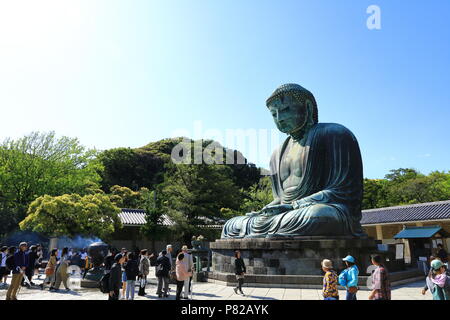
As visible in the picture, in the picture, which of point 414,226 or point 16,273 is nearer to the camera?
point 16,273

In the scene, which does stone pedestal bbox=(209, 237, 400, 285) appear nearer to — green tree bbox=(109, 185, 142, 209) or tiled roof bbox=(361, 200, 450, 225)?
tiled roof bbox=(361, 200, 450, 225)

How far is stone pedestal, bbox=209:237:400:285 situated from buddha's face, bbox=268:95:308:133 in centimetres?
423

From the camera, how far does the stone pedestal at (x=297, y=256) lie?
8.24 metres

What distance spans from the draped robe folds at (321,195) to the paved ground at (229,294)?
1608 mm

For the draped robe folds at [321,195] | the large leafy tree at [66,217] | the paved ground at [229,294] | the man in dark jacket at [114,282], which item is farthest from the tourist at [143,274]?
the large leafy tree at [66,217]

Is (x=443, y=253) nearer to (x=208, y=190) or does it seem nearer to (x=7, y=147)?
(x=208, y=190)

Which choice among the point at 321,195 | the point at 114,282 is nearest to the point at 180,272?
the point at 114,282

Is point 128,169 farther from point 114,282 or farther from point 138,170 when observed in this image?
point 114,282

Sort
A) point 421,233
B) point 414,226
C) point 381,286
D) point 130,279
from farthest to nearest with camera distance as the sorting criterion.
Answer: point 414,226 → point 421,233 → point 130,279 → point 381,286

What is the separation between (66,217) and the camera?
49.9ft

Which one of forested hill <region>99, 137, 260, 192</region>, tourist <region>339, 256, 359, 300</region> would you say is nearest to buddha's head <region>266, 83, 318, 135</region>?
tourist <region>339, 256, 359, 300</region>

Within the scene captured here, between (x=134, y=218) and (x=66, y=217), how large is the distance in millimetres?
11889
